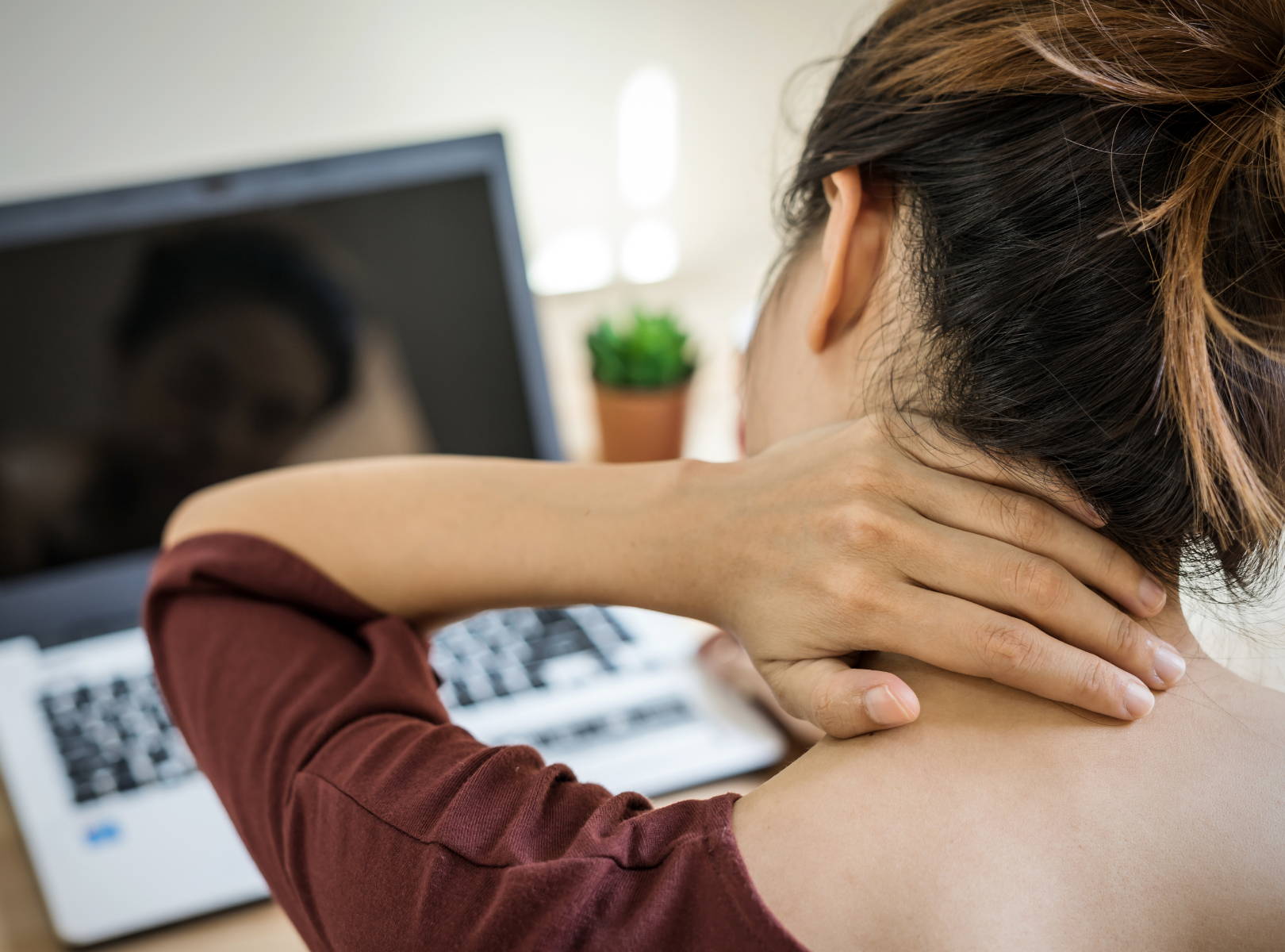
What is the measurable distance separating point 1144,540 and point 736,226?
3.71 ft

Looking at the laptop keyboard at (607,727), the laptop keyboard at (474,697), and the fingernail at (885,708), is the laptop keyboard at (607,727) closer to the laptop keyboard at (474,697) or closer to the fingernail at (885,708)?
the laptop keyboard at (474,697)

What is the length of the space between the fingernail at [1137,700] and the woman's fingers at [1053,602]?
1 centimetres

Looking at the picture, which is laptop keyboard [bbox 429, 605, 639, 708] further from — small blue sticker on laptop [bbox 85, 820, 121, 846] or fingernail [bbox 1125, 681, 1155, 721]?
fingernail [bbox 1125, 681, 1155, 721]

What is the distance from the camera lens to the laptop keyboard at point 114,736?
80cm

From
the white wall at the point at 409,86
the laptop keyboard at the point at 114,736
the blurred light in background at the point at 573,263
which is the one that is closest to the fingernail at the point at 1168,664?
the laptop keyboard at the point at 114,736

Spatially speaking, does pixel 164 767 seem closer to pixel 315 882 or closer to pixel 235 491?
pixel 235 491

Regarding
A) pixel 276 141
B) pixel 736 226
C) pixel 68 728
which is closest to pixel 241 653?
pixel 68 728

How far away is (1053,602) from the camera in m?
0.43

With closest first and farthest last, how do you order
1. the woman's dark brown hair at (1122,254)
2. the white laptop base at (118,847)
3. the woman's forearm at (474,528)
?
the woman's dark brown hair at (1122,254)
the woman's forearm at (474,528)
the white laptop base at (118,847)

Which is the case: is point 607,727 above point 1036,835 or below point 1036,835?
below

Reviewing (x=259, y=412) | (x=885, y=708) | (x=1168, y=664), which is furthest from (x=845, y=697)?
(x=259, y=412)

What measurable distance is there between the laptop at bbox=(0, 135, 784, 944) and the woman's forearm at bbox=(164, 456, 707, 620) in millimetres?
265

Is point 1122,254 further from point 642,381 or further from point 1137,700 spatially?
point 642,381

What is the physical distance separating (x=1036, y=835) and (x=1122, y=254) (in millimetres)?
219
